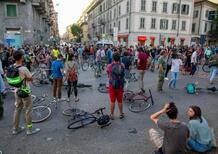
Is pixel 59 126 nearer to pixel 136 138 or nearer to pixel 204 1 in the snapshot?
pixel 136 138

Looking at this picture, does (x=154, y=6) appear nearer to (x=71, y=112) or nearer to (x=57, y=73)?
(x=57, y=73)

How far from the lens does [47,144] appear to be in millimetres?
4898

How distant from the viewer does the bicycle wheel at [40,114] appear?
624 cm

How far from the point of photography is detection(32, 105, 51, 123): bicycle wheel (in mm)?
6238

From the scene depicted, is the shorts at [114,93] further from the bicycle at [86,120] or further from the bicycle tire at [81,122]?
the bicycle tire at [81,122]

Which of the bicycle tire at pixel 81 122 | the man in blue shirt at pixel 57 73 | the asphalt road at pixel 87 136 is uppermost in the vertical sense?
the man in blue shirt at pixel 57 73

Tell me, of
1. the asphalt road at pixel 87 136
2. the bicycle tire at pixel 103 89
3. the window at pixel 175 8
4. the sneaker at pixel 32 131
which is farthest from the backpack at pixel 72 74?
the window at pixel 175 8

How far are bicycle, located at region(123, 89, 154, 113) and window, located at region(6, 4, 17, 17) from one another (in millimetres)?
25386

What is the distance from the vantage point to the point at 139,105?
7.53 metres

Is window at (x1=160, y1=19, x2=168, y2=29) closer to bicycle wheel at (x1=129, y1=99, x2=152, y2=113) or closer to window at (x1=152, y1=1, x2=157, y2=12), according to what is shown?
window at (x1=152, y1=1, x2=157, y2=12)

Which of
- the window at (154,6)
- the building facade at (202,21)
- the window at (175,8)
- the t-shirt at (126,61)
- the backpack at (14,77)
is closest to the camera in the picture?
the backpack at (14,77)

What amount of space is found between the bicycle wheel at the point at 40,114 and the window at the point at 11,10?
2568 cm

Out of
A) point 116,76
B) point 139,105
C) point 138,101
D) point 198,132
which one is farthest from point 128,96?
point 198,132

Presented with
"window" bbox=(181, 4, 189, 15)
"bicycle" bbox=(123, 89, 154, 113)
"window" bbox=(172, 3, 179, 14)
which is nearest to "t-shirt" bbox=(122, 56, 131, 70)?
"bicycle" bbox=(123, 89, 154, 113)
